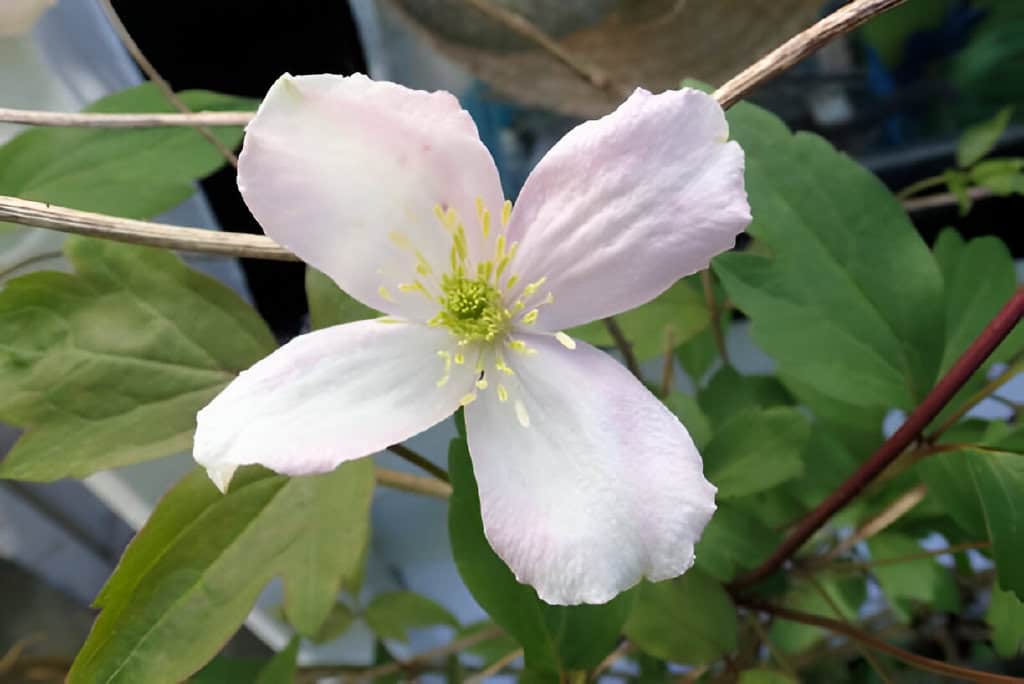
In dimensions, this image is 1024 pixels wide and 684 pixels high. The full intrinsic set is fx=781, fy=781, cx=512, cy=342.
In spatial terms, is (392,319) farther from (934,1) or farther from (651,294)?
(934,1)

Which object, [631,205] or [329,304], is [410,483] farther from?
[631,205]

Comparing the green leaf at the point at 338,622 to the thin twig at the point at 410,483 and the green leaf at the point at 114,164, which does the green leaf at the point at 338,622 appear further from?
the green leaf at the point at 114,164

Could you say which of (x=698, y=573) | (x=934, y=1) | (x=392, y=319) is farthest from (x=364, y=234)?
(x=934, y=1)

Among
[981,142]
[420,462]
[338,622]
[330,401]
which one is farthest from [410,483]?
[981,142]

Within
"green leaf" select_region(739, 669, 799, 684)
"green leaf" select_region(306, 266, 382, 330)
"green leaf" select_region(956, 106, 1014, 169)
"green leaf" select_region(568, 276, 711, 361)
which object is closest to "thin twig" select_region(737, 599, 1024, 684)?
"green leaf" select_region(739, 669, 799, 684)

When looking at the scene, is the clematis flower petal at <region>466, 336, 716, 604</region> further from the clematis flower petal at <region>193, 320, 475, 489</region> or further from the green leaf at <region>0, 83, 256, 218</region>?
the green leaf at <region>0, 83, 256, 218</region>
